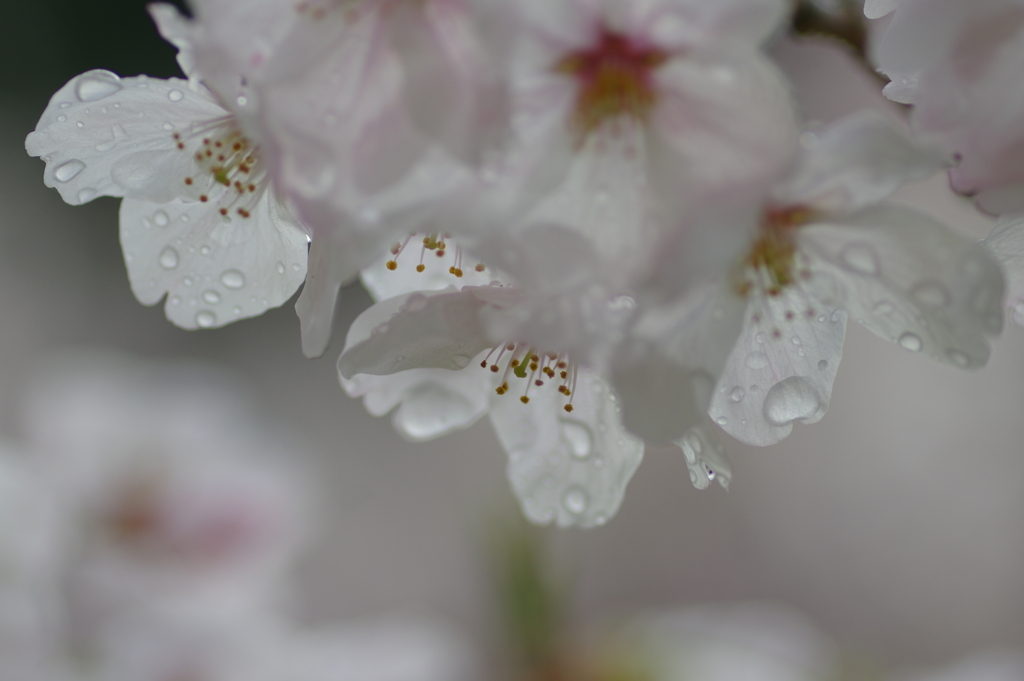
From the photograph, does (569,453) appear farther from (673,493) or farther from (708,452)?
(673,493)

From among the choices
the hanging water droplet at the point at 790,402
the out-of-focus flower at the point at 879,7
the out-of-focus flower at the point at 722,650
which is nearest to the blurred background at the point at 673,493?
the out-of-focus flower at the point at 722,650

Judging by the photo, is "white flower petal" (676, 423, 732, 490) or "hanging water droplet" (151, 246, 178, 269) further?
"hanging water droplet" (151, 246, 178, 269)

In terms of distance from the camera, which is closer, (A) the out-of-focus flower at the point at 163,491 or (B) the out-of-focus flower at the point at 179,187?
(B) the out-of-focus flower at the point at 179,187

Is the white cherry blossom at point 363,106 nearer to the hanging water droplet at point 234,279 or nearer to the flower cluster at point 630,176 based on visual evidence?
the flower cluster at point 630,176

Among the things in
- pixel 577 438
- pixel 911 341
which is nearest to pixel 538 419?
pixel 577 438

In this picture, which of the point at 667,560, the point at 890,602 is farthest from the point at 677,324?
the point at 667,560

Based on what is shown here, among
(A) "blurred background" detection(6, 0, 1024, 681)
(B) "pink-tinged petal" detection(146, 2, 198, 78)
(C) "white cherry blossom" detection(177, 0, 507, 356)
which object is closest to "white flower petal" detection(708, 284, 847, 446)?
(C) "white cherry blossom" detection(177, 0, 507, 356)

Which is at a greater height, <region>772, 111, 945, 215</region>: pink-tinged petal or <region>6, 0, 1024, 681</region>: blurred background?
<region>6, 0, 1024, 681</region>: blurred background

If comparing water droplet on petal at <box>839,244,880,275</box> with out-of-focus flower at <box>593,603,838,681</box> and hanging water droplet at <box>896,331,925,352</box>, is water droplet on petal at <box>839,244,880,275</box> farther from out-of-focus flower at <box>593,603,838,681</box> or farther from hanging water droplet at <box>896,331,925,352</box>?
out-of-focus flower at <box>593,603,838,681</box>
